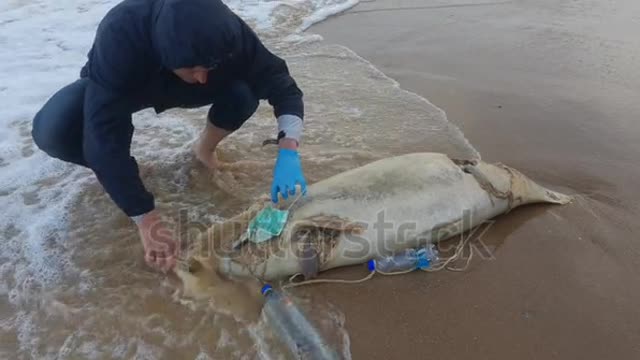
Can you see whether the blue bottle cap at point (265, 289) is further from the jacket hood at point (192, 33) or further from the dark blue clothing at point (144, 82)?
the jacket hood at point (192, 33)

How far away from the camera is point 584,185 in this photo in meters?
3.00

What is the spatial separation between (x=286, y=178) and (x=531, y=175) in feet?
5.12

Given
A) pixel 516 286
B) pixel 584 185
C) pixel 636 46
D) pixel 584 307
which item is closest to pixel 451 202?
pixel 516 286

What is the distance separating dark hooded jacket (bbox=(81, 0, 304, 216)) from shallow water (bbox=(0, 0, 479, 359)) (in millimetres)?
459

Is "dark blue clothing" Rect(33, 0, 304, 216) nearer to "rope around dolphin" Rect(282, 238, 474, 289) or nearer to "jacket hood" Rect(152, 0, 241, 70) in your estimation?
"jacket hood" Rect(152, 0, 241, 70)

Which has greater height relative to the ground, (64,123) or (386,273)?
(64,123)

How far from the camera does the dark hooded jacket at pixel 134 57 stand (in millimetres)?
2006

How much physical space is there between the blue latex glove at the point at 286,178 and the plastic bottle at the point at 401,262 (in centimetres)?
48

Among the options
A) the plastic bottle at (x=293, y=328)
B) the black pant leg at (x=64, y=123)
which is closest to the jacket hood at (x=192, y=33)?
the black pant leg at (x=64, y=123)

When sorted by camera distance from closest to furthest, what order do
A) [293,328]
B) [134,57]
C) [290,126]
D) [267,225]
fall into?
[293,328]
[134,57]
[267,225]
[290,126]

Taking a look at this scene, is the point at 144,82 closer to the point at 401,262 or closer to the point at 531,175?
the point at 401,262

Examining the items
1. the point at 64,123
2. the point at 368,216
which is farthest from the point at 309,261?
the point at 64,123

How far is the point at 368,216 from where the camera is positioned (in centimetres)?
245

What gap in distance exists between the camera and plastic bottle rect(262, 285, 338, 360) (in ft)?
6.59
